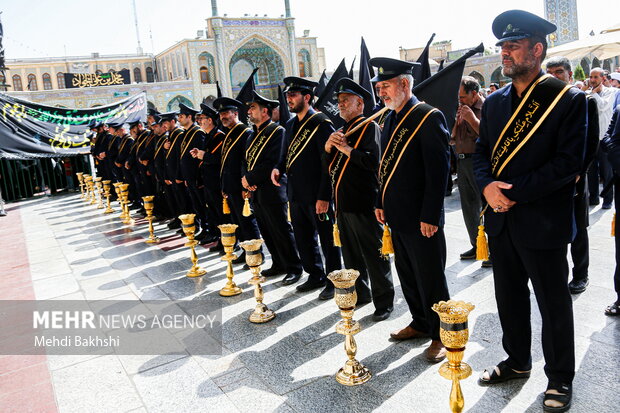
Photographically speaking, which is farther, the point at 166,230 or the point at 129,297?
the point at 166,230

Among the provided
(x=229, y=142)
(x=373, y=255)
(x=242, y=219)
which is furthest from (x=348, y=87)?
(x=242, y=219)

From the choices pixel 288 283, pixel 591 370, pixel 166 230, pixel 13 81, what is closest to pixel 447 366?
pixel 591 370

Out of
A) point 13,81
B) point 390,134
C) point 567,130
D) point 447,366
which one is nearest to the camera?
point 447,366

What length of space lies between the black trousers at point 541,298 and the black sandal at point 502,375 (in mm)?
37

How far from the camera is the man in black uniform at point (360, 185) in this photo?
385cm

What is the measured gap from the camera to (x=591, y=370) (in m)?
2.87

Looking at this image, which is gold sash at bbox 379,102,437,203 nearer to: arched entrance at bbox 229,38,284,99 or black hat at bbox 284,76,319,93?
black hat at bbox 284,76,319,93

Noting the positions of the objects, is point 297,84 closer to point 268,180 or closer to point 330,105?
point 330,105

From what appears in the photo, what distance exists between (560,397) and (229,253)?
323cm

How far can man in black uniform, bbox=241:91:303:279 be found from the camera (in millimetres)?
5215

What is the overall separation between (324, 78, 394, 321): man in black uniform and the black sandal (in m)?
1.21

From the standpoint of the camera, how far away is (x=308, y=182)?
4.66m

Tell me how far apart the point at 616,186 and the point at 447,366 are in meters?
2.28

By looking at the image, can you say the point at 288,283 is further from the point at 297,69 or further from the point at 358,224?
the point at 297,69
